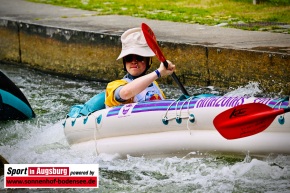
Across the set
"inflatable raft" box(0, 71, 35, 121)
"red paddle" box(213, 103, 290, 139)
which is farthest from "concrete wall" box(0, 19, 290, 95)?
"red paddle" box(213, 103, 290, 139)

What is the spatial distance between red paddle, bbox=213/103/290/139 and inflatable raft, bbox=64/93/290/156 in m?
0.07

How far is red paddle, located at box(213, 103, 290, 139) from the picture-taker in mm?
5809

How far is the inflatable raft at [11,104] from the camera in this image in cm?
863

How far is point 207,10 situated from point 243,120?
658cm

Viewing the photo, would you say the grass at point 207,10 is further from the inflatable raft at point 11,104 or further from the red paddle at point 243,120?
the red paddle at point 243,120

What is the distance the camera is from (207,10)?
485 inches

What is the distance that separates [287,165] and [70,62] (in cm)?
579

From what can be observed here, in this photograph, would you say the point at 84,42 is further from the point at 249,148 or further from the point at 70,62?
the point at 249,148

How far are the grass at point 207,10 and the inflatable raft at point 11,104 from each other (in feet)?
11.4

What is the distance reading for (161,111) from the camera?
627 centimetres

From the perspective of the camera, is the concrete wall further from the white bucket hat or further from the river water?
the white bucket hat

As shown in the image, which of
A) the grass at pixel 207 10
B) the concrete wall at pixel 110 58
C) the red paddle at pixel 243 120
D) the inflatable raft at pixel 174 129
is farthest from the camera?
the grass at pixel 207 10

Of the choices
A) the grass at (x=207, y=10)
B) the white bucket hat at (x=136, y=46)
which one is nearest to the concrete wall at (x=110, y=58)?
the grass at (x=207, y=10)

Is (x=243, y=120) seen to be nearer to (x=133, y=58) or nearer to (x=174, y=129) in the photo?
(x=174, y=129)
